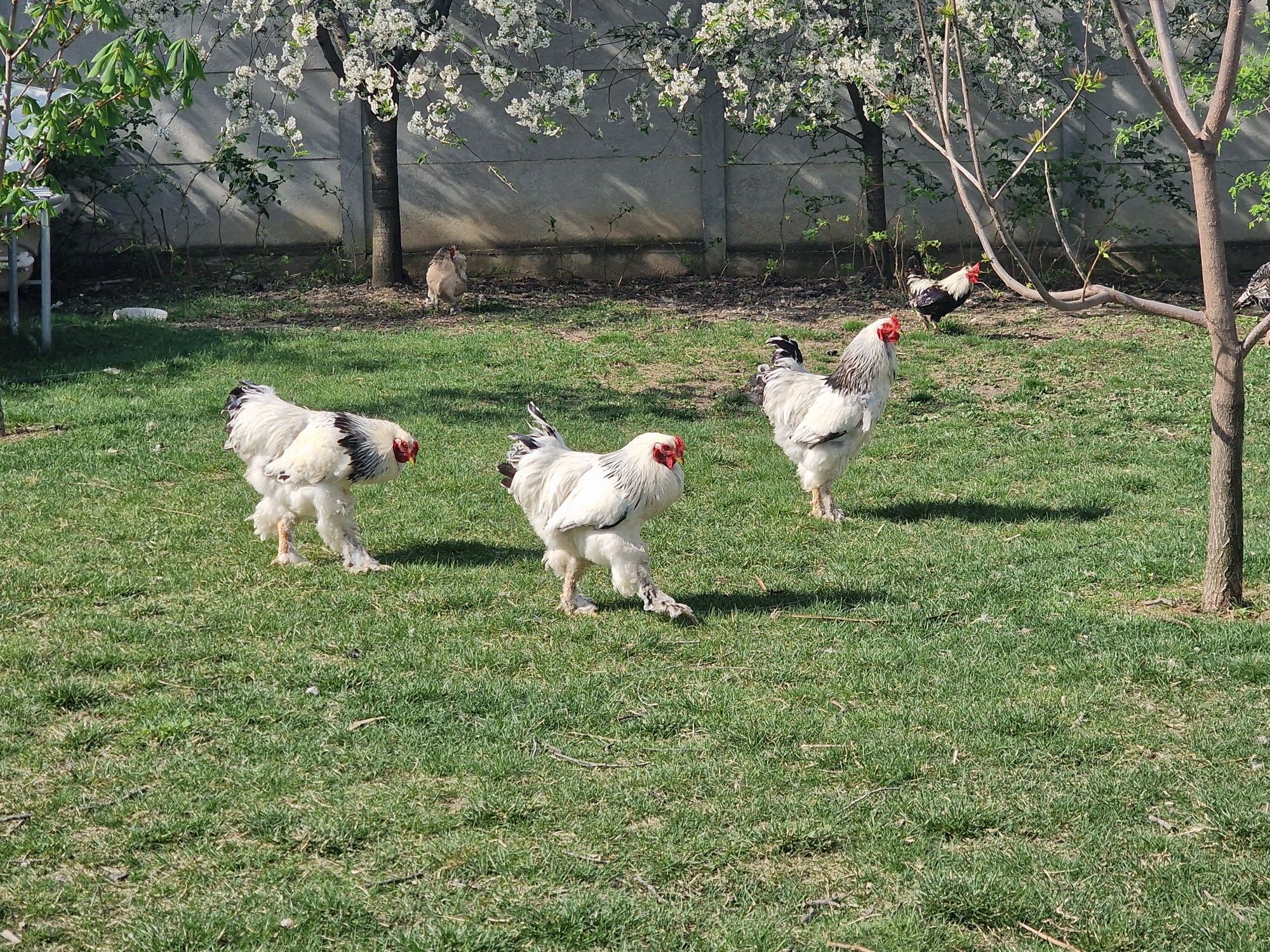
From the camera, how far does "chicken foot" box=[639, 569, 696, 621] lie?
6.33 m

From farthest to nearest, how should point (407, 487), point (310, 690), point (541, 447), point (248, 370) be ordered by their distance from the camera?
point (248, 370)
point (407, 487)
point (541, 447)
point (310, 690)

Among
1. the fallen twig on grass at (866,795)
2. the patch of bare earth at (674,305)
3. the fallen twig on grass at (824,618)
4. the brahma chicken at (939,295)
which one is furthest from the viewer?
the patch of bare earth at (674,305)

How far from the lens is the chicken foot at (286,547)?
284 inches

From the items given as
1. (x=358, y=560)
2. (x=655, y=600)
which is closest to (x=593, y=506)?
(x=655, y=600)

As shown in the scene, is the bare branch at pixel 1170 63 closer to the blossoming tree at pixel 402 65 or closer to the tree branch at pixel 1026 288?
the tree branch at pixel 1026 288

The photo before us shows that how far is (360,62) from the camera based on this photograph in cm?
1351

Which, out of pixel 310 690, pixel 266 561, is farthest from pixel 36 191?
pixel 310 690

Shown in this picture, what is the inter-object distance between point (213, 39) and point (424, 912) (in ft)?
44.2

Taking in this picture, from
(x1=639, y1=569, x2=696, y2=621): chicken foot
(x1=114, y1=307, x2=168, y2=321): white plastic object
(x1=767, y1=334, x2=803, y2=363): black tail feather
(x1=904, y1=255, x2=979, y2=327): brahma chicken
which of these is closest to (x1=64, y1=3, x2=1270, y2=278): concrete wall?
(x1=114, y1=307, x2=168, y2=321): white plastic object

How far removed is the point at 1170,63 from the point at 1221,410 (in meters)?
1.63

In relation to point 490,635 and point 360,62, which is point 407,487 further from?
point 360,62

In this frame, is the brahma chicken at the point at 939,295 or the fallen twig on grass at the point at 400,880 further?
the brahma chicken at the point at 939,295

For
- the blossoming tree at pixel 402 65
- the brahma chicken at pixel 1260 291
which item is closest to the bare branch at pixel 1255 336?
the brahma chicken at pixel 1260 291

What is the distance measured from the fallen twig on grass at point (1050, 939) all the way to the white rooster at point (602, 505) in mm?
2671
